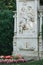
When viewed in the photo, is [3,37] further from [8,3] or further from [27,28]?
[8,3]

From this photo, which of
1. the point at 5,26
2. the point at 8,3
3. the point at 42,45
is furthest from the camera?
the point at 8,3

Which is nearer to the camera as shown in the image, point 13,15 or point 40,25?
point 40,25

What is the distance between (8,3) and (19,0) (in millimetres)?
10233

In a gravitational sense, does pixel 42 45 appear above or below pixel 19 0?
below

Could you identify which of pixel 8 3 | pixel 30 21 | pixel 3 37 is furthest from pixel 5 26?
pixel 8 3

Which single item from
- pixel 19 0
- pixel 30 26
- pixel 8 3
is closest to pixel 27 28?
pixel 30 26

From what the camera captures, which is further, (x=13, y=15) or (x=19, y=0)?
(x=13, y=15)

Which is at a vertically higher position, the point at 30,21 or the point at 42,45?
the point at 30,21

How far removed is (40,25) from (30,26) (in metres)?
0.59

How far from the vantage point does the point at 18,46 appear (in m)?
19.9

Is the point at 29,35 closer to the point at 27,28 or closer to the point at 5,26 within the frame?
the point at 27,28

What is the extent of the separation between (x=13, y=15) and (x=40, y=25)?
8.13 feet

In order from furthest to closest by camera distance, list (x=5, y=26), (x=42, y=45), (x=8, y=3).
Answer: (x=8, y=3) → (x=5, y=26) → (x=42, y=45)

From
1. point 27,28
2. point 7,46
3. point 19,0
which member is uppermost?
point 19,0
